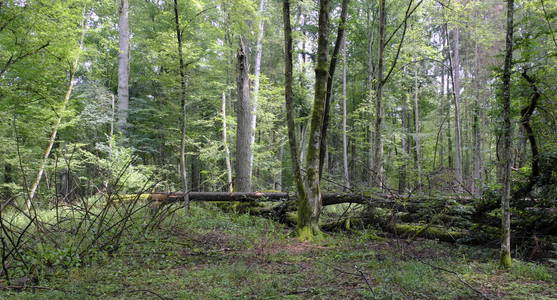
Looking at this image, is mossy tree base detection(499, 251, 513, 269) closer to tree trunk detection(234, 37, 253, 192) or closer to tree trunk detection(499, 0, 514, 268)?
tree trunk detection(499, 0, 514, 268)

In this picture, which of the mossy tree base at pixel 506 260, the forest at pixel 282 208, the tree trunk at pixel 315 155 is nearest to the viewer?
the forest at pixel 282 208

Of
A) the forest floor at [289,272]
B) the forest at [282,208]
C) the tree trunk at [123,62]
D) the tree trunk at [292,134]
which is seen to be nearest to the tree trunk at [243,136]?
the forest at [282,208]

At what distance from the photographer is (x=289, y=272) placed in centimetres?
512

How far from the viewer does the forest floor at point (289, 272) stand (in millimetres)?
4012

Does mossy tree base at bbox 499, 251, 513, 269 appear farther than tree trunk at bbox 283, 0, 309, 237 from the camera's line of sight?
No

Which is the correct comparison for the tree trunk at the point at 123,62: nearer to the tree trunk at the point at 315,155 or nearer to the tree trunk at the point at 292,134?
the tree trunk at the point at 292,134

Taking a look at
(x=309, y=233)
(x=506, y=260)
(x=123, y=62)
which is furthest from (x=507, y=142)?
(x=123, y=62)

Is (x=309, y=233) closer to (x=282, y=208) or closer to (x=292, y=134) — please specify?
(x=292, y=134)

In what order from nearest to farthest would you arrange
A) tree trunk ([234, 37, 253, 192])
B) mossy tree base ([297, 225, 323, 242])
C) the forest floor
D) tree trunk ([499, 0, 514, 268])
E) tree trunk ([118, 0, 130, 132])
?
1. the forest floor
2. tree trunk ([499, 0, 514, 268])
3. mossy tree base ([297, 225, 323, 242])
4. tree trunk ([234, 37, 253, 192])
5. tree trunk ([118, 0, 130, 132])

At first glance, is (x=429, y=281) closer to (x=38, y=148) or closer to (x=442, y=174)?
(x=442, y=174)

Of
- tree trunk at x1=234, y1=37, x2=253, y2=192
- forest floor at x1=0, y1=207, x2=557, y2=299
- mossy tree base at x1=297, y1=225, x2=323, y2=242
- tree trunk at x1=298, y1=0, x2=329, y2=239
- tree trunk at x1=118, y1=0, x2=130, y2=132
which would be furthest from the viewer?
tree trunk at x1=118, y1=0, x2=130, y2=132

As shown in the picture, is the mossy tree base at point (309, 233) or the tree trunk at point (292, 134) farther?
the tree trunk at point (292, 134)

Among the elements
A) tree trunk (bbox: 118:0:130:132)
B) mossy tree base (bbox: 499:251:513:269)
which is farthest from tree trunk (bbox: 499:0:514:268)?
tree trunk (bbox: 118:0:130:132)

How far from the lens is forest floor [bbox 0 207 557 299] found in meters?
4.01
